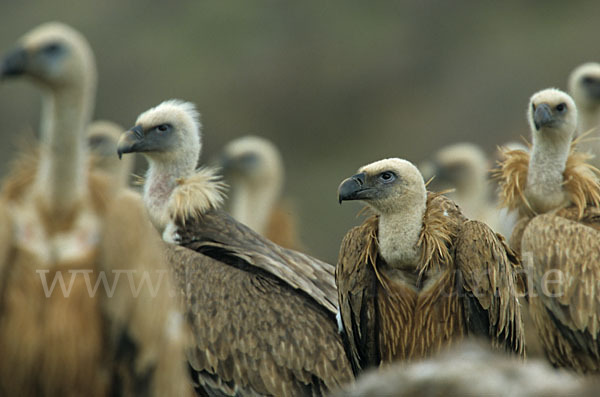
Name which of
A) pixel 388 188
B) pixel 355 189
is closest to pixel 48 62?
pixel 355 189

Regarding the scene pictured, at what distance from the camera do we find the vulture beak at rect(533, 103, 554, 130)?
634cm

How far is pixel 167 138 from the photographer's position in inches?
249

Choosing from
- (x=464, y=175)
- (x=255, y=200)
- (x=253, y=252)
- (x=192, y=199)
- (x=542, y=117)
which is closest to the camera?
(x=253, y=252)

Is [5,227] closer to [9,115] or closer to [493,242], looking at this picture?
[493,242]

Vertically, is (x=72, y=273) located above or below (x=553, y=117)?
below

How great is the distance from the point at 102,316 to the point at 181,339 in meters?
0.35

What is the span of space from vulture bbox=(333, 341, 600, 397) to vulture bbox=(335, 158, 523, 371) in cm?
158

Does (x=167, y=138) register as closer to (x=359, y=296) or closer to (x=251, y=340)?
(x=251, y=340)

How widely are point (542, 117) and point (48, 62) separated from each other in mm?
3441

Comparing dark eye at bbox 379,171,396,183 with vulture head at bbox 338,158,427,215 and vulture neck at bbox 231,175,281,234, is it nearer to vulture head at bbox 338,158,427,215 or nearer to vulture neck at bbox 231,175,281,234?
vulture head at bbox 338,158,427,215

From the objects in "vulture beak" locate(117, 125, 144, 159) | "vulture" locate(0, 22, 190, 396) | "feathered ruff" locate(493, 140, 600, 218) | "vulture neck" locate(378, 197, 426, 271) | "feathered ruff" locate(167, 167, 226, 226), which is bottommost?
"vulture" locate(0, 22, 190, 396)

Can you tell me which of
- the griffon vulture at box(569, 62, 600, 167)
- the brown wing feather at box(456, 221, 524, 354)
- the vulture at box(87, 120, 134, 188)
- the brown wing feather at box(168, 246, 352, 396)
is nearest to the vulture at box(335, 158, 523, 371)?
the brown wing feather at box(456, 221, 524, 354)

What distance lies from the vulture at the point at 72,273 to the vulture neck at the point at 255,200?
6.12m

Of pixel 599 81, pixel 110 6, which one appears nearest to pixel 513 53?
pixel 110 6
